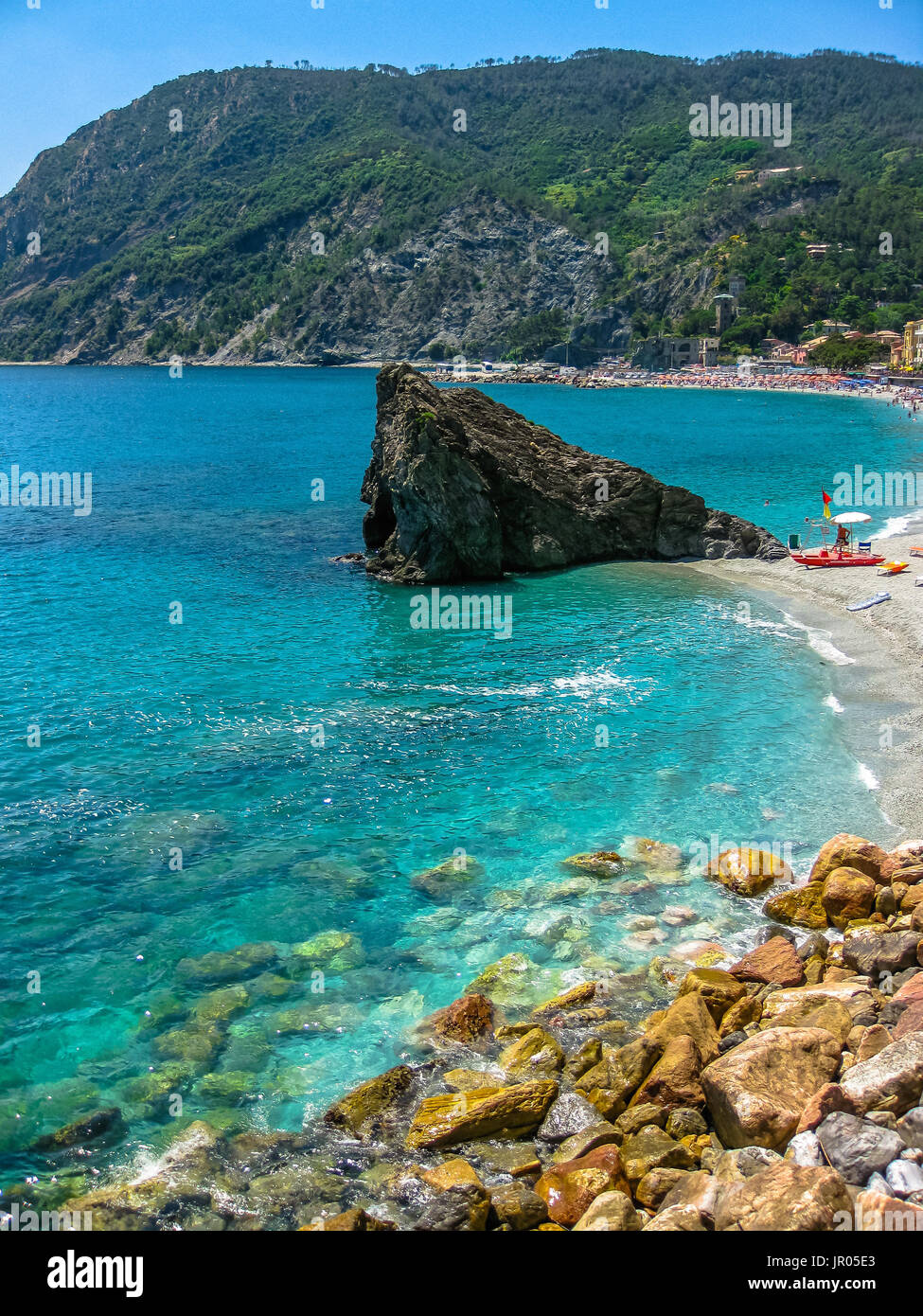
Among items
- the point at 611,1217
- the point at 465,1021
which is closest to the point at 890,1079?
the point at 611,1217

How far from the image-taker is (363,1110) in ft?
45.0

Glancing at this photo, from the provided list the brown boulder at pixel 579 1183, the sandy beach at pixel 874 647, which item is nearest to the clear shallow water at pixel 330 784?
the sandy beach at pixel 874 647

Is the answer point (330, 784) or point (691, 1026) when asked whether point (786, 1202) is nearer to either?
point (691, 1026)

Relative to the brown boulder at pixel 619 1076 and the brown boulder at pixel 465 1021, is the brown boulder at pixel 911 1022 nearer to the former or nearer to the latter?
the brown boulder at pixel 619 1076

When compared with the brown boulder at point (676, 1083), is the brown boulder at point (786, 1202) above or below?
above

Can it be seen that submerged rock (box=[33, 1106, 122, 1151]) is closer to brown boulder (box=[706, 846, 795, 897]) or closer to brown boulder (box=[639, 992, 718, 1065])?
brown boulder (box=[639, 992, 718, 1065])

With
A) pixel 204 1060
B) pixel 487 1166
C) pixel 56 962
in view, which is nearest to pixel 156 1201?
pixel 204 1060

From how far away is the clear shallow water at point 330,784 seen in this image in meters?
16.2

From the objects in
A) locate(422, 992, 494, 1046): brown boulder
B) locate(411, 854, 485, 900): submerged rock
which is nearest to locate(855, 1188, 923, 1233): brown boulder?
locate(422, 992, 494, 1046): brown boulder

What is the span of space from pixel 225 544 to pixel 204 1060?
1553 inches

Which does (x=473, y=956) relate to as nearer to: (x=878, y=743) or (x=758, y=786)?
(x=758, y=786)

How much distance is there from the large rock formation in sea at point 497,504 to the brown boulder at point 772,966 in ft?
90.6

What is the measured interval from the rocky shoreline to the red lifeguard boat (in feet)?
96.8

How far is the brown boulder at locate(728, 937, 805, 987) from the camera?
16.3 m
